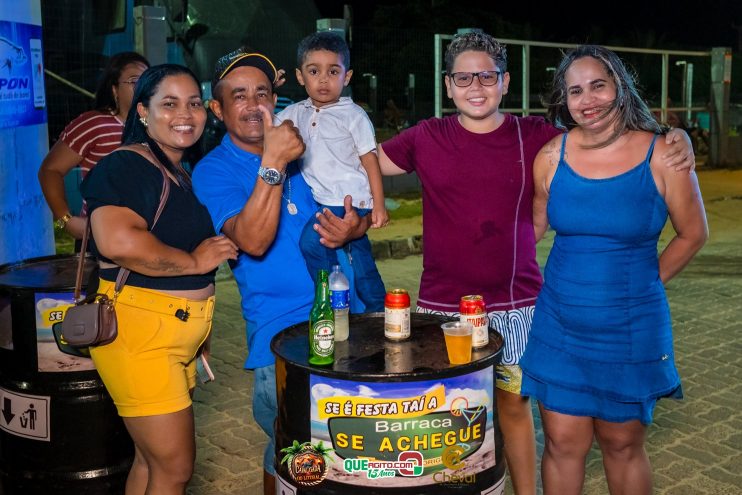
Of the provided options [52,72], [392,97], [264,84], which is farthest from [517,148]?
[392,97]

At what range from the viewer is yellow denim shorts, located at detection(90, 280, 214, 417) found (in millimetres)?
3111

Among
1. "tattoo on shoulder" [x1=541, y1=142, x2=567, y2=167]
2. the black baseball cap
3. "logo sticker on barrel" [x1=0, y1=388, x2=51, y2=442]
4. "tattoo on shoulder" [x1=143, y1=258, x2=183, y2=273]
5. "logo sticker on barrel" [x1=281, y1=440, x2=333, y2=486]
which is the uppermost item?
the black baseball cap

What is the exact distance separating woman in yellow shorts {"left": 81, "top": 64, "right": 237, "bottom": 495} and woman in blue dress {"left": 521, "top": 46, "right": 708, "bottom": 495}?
1339 millimetres

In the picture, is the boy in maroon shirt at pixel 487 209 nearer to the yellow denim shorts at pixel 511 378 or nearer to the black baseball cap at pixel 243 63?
the yellow denim shorts at pixel 511 378

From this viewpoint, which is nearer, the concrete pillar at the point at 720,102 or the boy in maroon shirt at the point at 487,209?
the boy in maroon shirt at the point at 487,209

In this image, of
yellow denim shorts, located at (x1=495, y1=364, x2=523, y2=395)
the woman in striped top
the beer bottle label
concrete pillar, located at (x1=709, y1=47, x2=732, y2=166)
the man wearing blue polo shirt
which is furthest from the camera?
concrete pillar, located at (x1=709, y1=47, x2=732, y2=166)

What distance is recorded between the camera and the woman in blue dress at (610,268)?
10.4 ft

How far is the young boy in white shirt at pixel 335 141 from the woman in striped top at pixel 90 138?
4.89 feet

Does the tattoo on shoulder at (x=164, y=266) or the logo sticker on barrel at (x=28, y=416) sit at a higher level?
the tattoo on shoulder at (x=164, y=266)

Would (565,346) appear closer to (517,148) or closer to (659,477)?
(517,148)

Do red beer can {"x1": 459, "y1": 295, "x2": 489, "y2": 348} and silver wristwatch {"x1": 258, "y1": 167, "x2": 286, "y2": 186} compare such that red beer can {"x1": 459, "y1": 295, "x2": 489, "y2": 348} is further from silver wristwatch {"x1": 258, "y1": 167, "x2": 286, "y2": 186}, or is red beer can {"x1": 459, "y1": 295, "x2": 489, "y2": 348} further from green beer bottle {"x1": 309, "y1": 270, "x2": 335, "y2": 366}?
silver wristwatch {"x1": 258, "y1": 167, "x2": 286, "y2": 186}

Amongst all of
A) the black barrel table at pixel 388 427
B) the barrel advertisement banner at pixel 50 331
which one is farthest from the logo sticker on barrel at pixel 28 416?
the black barrel table at pixel 388 427

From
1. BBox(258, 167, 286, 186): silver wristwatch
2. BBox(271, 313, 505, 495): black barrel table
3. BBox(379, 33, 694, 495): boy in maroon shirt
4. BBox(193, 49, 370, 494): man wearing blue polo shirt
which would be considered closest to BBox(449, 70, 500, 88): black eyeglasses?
BBox(379, 33, 694, 495): boy in maroon shirt

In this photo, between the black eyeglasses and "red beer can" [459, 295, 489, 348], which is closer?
"red beer can" [459, 295, 489, 348]
